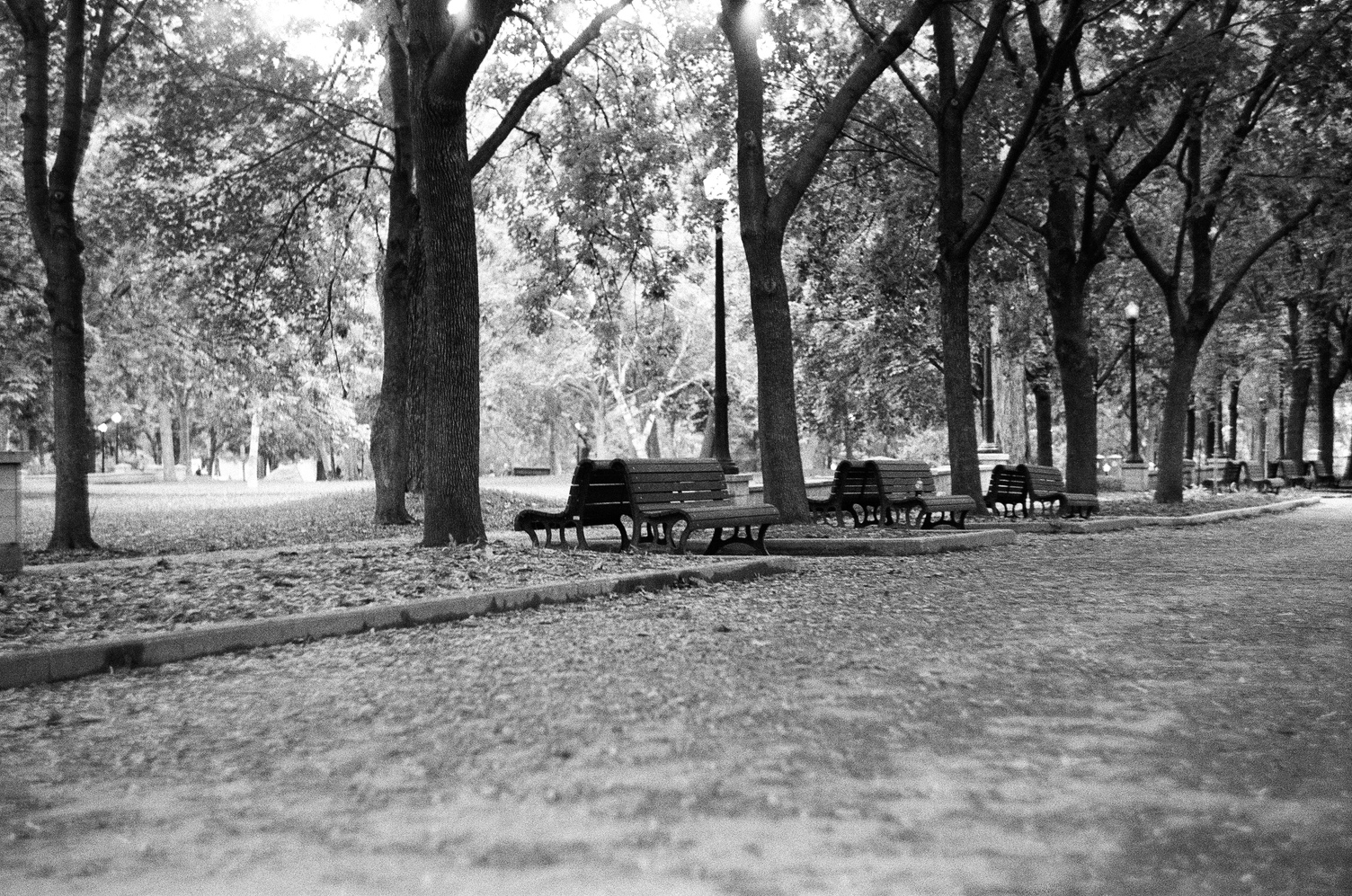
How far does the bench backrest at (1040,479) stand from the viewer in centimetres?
2042

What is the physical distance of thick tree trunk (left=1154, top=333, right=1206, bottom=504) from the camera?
24.9 meters

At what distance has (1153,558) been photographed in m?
13.7

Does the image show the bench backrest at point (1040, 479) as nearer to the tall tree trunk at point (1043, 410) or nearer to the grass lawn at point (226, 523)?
the grass lawn at point (226, 523)

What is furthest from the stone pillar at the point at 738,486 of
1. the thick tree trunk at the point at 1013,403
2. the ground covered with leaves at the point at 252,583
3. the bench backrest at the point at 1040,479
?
the thick tree trunk at the point at 1013,403

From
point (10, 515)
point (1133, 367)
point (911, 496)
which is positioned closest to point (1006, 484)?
point (911, 496)

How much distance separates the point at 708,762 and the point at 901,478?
13.6 m

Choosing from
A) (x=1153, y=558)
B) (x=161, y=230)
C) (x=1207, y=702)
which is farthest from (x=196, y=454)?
(x=1207, y=702)

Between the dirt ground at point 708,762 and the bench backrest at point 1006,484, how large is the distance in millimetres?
12582

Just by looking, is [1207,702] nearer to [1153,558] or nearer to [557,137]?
[1153,558]

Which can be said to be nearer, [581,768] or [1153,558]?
[581,768]

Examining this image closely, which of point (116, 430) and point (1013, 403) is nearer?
point (1013, 403)

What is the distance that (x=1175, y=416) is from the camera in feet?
81.3

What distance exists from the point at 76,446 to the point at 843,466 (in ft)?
31.2

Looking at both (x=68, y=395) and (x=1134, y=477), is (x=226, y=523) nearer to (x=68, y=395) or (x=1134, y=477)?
(x=68, y=395)
